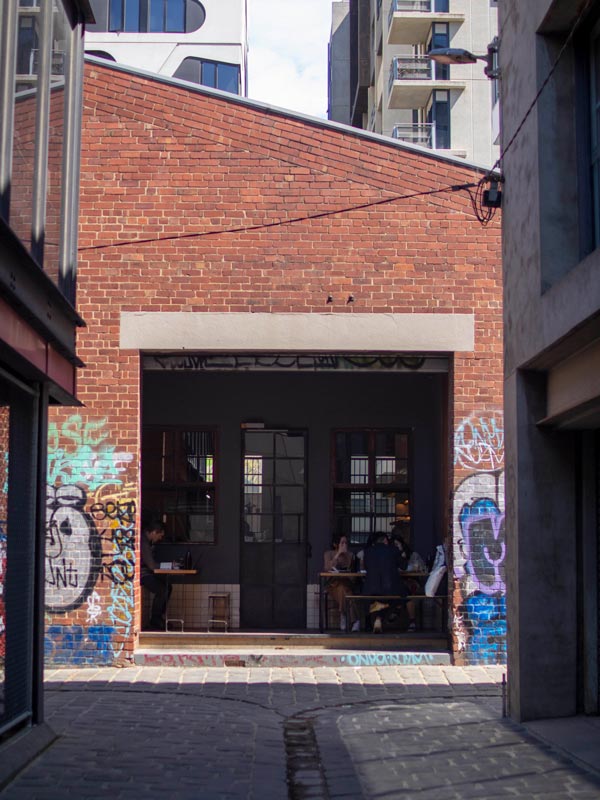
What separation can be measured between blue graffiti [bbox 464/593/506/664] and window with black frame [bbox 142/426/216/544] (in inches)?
186

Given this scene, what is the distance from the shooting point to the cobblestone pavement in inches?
313

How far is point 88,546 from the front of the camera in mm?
14508

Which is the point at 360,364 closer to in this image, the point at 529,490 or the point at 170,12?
the point at 529,490

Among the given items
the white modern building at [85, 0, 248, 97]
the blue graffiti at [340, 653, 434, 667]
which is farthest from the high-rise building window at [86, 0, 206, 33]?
the blue graffiti at [340, 653, 434, 667]

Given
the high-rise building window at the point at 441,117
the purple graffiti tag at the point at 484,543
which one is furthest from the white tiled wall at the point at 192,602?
the high-rise building window at the point at 441,117

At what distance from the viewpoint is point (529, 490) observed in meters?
10.6

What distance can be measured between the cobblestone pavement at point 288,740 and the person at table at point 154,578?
2257 mm

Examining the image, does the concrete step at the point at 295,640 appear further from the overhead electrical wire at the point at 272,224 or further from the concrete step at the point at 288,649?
the overhead electrical wire at the point at 272,224

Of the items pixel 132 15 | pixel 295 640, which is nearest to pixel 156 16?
pixel 132 15

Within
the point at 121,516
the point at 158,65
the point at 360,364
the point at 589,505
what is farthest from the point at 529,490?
the point at 158,65

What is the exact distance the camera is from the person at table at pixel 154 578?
16.4 metres

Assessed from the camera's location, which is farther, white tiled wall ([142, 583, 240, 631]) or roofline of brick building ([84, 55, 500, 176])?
white tiled wall ([142, 583, 240, 631])

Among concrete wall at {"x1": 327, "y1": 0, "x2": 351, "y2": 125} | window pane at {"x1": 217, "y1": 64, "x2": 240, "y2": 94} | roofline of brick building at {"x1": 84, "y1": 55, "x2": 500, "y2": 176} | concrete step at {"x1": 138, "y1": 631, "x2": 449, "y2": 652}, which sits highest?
concrete wall at {"x1": 327, "y1": 0, "x2": 351, "y2": 125}

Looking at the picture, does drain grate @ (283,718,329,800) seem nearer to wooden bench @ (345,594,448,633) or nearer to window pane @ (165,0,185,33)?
wooden bench @ (345,594,448,633)
